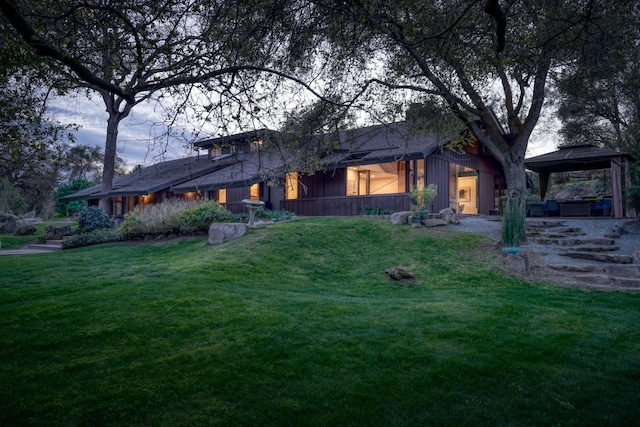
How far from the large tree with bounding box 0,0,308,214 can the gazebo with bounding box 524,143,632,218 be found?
53.9 ft

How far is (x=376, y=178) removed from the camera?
2138 cm

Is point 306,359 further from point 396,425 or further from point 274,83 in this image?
point 274,83

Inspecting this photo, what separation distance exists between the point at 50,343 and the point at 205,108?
10.5ft

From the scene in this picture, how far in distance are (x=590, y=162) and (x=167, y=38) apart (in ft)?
63.4

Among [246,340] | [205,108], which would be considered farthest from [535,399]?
[205,108]

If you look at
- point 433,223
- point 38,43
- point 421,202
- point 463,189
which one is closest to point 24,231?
point 421,202

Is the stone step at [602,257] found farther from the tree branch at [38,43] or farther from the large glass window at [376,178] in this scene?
the tree branch at [38,43]

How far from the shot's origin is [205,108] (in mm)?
4543

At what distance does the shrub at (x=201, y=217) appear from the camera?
15.3 metres

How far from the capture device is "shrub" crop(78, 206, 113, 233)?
18781 mm

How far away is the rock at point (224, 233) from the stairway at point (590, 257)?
932 centimetres

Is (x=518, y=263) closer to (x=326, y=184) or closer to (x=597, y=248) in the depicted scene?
(x=597, y=248)

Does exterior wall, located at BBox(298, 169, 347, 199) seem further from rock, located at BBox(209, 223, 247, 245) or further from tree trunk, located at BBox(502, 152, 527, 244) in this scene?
tree trunk, located at BBox(502, 152, 527, 244)

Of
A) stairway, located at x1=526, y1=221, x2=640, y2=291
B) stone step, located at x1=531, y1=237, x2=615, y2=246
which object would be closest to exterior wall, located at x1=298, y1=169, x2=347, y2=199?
stairway, located at x1=526, y1=221, x2=640, y2=291
